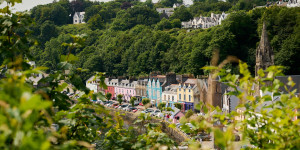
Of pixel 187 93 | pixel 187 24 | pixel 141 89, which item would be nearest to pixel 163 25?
pixel 187 24

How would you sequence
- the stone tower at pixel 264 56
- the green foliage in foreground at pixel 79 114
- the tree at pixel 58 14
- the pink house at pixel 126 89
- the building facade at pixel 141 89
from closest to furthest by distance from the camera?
the green foliage in foreground at pixel 79 114 < the stone tower at pixel 264 56 < the building facade at pixel 141 89 < the pink house at pixel 126 89 < the tree at pixel 58 14

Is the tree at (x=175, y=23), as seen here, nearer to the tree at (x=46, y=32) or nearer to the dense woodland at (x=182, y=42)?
the dense woodland at (x=182, y=42)

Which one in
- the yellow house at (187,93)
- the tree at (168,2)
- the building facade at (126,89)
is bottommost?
the building facade at (126,89)

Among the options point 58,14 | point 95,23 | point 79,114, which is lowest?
point 79,114

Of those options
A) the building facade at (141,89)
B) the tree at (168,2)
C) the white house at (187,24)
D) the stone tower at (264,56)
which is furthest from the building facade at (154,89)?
the tree at (168,2)

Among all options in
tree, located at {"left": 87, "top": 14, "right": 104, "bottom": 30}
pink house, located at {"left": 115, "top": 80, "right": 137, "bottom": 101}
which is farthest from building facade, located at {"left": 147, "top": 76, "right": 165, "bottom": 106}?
tree, located at {"left": 87, "top": 14, "right": 104, "bottom": 30}

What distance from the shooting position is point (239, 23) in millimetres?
46312

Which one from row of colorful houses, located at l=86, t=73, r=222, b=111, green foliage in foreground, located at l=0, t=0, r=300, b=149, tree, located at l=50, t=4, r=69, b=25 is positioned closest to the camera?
green foliage in foreground, located at l=0, t=0, r=300, b=149

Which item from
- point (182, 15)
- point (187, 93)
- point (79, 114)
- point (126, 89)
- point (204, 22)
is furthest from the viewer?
point (182, 15)

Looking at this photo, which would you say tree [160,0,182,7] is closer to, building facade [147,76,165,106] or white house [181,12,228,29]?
white house [181,12,228,29]

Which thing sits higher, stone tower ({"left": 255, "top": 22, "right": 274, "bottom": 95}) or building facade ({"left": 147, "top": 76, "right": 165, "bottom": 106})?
stone tower ({"left": 255, "top": 22, "right": 274, "bottom": 95})

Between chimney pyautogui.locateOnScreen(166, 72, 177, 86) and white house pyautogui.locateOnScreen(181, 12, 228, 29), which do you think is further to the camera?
white house pyautogui.locateOnScreen(181, 12, 228, 29)

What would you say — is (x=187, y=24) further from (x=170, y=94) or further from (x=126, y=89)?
(x=170, y=94)

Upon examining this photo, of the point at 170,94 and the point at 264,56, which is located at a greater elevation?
the point at 264,56
